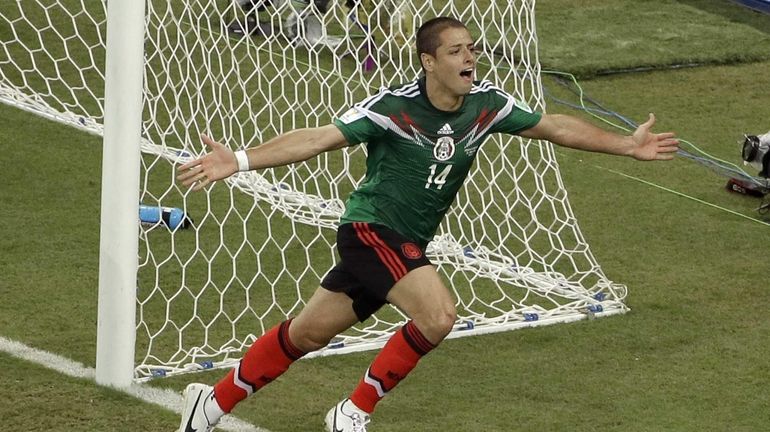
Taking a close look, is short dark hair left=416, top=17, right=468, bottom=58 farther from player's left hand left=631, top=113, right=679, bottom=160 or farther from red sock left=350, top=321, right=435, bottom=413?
red sock left=350, top=321, right=435, bottom=413

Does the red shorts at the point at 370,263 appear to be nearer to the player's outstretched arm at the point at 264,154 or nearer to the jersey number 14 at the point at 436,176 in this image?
the jersey number 14 at the point at 436,176

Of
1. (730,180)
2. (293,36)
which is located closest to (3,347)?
(293,36)

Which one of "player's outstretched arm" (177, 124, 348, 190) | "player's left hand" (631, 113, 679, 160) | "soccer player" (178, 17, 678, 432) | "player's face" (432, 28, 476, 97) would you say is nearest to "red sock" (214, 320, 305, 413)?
"soccer player" (178, 17, 678, 432)

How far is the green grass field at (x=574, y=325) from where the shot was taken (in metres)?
6.62

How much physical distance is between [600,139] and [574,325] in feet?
5.66

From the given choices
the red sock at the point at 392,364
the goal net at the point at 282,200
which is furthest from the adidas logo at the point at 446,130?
the goal net at the point at 282,200

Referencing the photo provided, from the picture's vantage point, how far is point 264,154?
5.63 meters

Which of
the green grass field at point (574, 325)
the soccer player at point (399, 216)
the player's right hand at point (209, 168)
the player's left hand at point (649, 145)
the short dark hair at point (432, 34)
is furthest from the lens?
the green grass field at point (574, 325)

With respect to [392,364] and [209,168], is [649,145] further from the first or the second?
[209,168]

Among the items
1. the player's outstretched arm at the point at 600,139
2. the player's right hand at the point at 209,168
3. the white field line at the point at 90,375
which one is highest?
the player's outstretched arm at the point at 600,139

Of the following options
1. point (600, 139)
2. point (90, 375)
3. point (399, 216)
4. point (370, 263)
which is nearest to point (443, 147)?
point (399, 216)

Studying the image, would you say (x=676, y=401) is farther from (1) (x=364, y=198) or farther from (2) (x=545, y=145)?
(2) (x=545, y=145)

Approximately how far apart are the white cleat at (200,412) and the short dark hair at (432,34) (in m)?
1.67

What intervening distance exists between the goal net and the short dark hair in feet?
6.15
